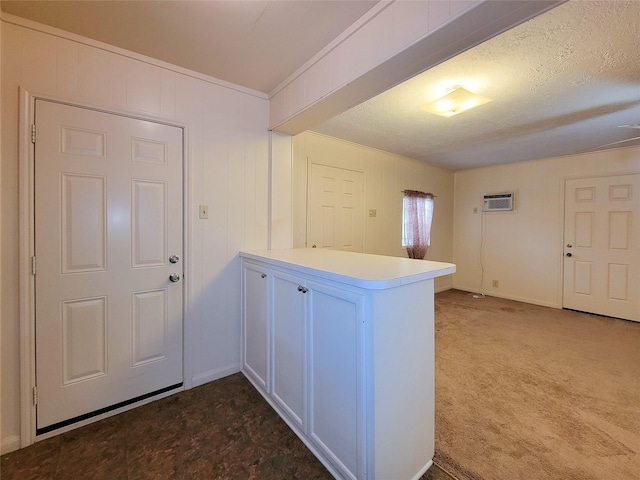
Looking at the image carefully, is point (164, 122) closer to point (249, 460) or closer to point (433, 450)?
point (249, 460)

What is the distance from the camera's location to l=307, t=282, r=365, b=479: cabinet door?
3.96 feet

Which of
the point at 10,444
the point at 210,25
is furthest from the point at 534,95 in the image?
the point at 10,444

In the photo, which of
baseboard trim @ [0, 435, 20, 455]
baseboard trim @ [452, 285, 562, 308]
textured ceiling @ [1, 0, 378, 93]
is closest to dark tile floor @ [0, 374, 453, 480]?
baseboard trim @ [0, 435, 20, 455]

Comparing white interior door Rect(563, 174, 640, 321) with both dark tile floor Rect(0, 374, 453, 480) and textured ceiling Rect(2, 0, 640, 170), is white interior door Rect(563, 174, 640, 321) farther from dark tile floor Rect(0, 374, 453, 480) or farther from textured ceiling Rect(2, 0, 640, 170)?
dark tile floor Rect(0, 374, 453, 480)

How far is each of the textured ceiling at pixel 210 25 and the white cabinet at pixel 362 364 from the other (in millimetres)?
1355

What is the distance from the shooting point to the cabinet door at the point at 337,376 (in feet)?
3.96

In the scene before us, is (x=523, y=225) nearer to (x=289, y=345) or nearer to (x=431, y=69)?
(x=431, y=69)

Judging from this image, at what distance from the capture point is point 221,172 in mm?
2199

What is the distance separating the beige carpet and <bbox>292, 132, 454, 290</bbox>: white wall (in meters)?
1.55

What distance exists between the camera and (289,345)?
1.67m

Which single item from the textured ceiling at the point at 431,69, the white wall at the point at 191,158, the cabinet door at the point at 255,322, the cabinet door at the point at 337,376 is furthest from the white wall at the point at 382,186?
the cabinet door at the point at 337,376

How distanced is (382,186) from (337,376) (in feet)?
10.8

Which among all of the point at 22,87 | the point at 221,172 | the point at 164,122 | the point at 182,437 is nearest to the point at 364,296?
the point at 182,437

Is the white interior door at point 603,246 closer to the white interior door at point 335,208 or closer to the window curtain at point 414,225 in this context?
the window curtain at point 414,225
